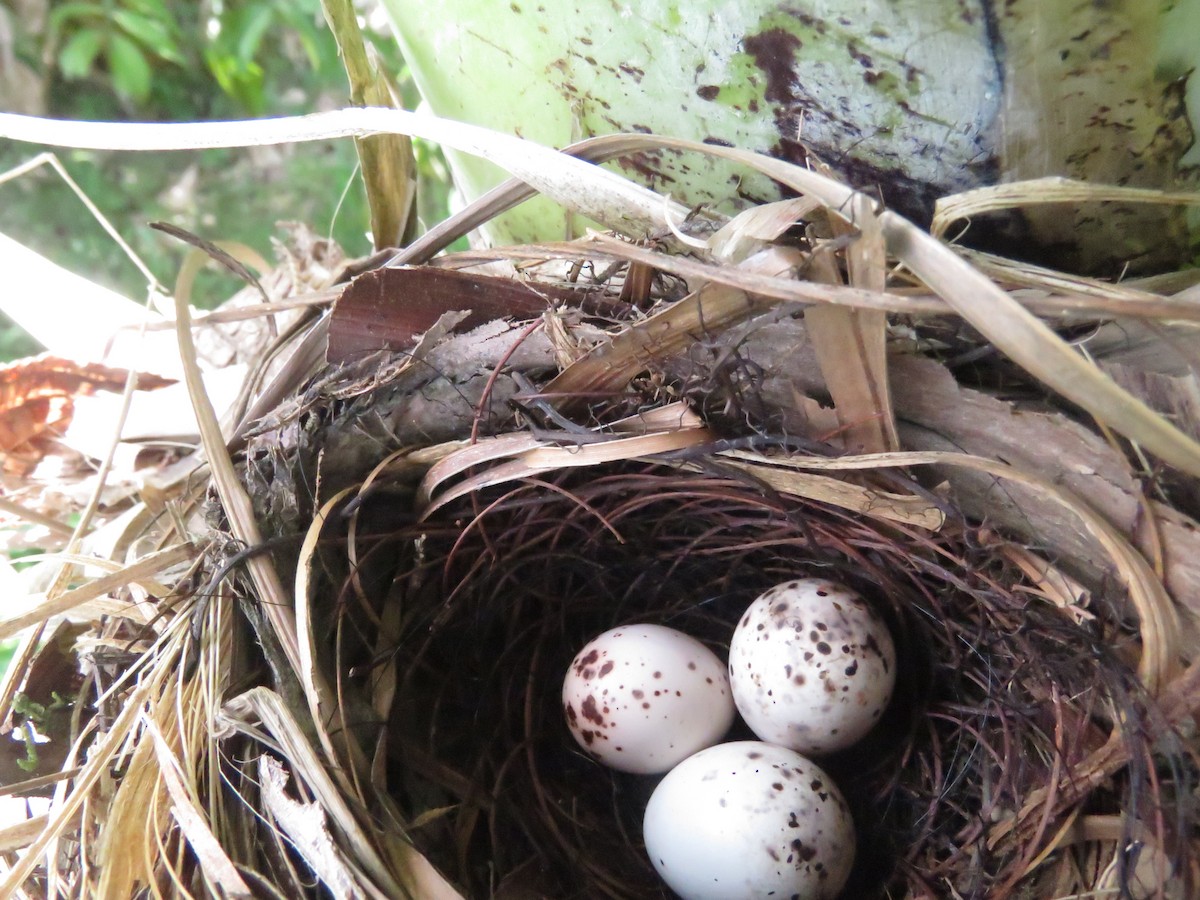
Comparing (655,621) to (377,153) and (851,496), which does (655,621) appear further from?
(377,153)

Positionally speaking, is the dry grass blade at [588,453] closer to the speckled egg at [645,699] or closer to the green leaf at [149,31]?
the speckled egg at [645,699]

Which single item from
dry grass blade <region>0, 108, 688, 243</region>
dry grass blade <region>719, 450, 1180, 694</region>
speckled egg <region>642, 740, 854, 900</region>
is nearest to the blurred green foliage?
dry grass blade <region>0, 108, 688, 243</region>

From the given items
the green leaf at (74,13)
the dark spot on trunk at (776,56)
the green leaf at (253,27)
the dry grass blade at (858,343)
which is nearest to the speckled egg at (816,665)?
the dry grass blade at (858,343)

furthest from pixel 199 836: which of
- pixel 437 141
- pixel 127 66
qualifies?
pixel 127 66

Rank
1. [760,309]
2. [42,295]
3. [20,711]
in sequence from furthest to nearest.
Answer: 1. [42,295]
2. [20,711]
3. [760,309]

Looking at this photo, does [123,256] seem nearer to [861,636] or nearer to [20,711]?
[20,711]

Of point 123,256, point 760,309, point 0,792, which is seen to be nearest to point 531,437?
point 760,309

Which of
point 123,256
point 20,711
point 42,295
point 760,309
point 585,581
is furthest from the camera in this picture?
point 123,256
